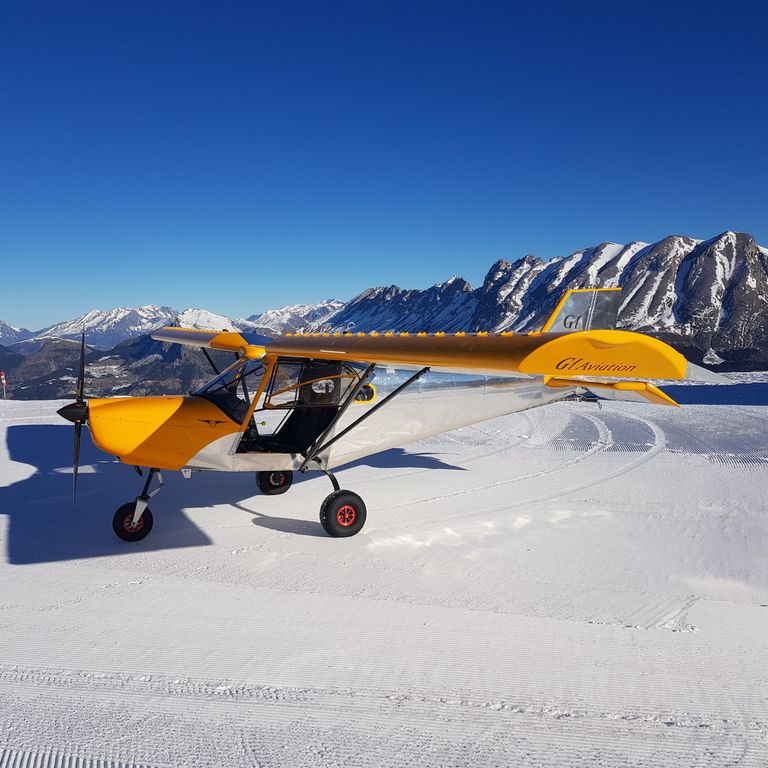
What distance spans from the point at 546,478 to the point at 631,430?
18.0 ft

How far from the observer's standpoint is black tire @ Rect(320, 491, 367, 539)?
592cm

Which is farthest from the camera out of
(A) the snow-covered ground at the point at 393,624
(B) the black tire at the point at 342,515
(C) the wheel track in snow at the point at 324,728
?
(B) the black tire at the point at 342,515

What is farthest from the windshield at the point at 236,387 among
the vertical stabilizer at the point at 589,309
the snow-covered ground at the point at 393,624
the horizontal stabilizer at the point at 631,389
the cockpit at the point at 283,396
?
the vertical stabilizer at the point at 589,309

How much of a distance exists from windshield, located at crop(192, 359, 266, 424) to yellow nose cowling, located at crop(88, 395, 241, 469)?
0.51 feet

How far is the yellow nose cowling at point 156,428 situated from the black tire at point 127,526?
498 millimetres

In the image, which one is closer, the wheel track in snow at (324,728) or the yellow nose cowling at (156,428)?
the wheel track in snow at (324,728)

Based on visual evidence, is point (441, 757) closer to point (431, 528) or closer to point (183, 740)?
point (183, 740)

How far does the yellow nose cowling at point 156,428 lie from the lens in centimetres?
554

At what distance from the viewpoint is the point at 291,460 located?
21.4 ft

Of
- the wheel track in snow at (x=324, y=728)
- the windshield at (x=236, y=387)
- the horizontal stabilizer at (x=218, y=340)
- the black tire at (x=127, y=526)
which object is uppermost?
the horizontal stabilizer at (x=218, y=340)

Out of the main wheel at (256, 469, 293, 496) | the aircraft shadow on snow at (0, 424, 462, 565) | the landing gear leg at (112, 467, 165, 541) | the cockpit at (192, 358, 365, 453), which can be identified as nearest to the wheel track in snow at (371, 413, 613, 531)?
the aircraft shadow on snow at (0, 424, 462, 565)

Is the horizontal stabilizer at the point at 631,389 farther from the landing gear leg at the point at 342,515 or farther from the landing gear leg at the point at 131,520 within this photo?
the landing gear leg at the point at 131,520

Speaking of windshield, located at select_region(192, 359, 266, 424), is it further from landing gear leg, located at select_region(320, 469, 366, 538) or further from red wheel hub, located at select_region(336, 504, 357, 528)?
red wheel hub, located at select_region(336, 504, 357, 528)

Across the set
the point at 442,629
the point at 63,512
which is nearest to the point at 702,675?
the point at 442,629
